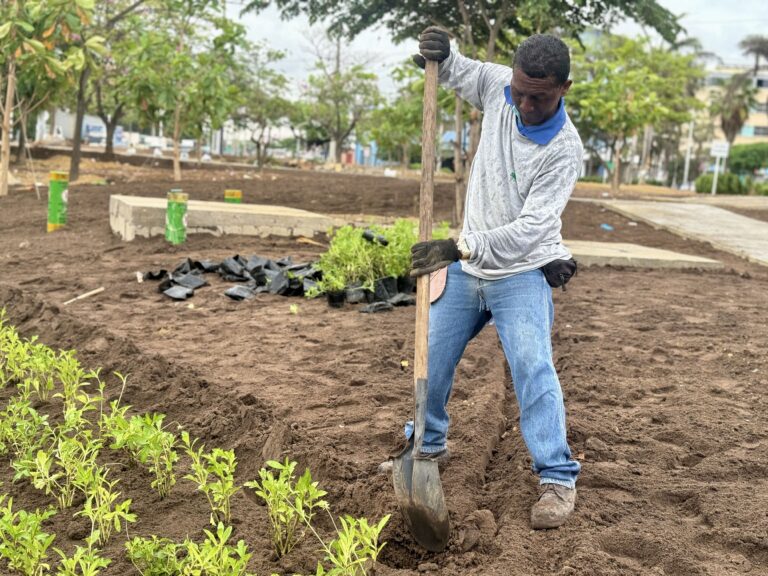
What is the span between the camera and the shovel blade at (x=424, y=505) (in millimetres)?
2764

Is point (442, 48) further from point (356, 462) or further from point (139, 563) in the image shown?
point (139, 563)

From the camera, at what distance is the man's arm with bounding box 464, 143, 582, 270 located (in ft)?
9.07

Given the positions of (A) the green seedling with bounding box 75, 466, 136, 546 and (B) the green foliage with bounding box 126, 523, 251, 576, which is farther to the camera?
(A) the green seedling with bounding box 75, 466, 136, 546

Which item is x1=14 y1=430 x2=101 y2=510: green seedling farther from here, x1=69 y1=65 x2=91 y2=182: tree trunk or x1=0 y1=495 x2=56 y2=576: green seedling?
x1=69 y1=65 x2=91 y2=182: tree trunk

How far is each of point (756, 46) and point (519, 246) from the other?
2850 inches

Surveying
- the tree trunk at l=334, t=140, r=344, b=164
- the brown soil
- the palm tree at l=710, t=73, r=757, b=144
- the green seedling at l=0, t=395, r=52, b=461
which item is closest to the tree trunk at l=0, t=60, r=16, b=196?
the brown soil

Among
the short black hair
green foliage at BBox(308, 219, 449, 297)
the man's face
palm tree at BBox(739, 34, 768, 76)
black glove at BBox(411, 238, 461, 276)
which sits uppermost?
palm tree at BBox(739, 34, 768, 76)

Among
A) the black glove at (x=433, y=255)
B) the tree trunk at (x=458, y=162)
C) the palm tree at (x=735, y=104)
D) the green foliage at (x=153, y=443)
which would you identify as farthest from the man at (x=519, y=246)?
the palm tree at (x=735, y=104)

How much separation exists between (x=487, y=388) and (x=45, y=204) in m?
10.4

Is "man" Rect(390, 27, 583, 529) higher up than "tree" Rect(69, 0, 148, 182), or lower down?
lower down

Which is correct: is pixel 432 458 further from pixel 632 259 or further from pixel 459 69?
pixel 632 259

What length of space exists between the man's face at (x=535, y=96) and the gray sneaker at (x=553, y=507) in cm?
132

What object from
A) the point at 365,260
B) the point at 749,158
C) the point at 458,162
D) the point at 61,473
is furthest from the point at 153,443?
the point at 749,158

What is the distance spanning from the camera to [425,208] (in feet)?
9.64
